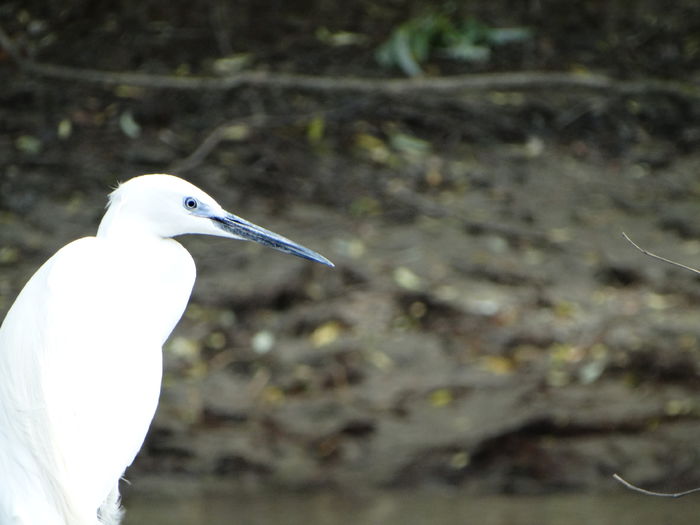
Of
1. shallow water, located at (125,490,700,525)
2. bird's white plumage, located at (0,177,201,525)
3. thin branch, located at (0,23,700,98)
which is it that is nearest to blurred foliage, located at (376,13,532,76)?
thin branch, located at (0,23,700,98)

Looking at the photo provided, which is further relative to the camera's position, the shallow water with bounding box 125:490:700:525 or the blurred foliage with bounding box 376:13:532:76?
the blurred foliage with bounding box 376:13:532:76

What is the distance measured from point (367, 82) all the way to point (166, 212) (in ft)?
11.9

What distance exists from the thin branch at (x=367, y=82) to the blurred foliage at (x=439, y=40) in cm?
16

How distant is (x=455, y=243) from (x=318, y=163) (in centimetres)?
94

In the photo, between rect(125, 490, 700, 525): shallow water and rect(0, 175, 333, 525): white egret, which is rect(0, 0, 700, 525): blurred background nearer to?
rect(125, 490, 700, 525): shallow water

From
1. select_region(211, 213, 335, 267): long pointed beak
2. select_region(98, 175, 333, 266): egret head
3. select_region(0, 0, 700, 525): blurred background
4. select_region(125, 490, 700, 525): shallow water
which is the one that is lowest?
select_region(125, 490, 700, 525): shallow water

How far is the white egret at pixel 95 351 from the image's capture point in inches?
123

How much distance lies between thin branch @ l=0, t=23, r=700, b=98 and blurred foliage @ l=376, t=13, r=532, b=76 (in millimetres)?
164

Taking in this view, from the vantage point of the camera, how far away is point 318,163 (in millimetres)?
6547

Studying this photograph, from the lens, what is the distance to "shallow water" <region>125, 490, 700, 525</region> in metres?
4.86

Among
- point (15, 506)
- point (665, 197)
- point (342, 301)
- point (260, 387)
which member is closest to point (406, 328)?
point (342, 301)

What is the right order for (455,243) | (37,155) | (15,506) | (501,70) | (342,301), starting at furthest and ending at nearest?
(501,70)
(37,155)
(455,243)
(342,301)
(15,506)

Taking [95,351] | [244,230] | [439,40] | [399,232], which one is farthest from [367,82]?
[95,351]

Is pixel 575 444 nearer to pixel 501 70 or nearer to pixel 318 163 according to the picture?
pixel 318 163
